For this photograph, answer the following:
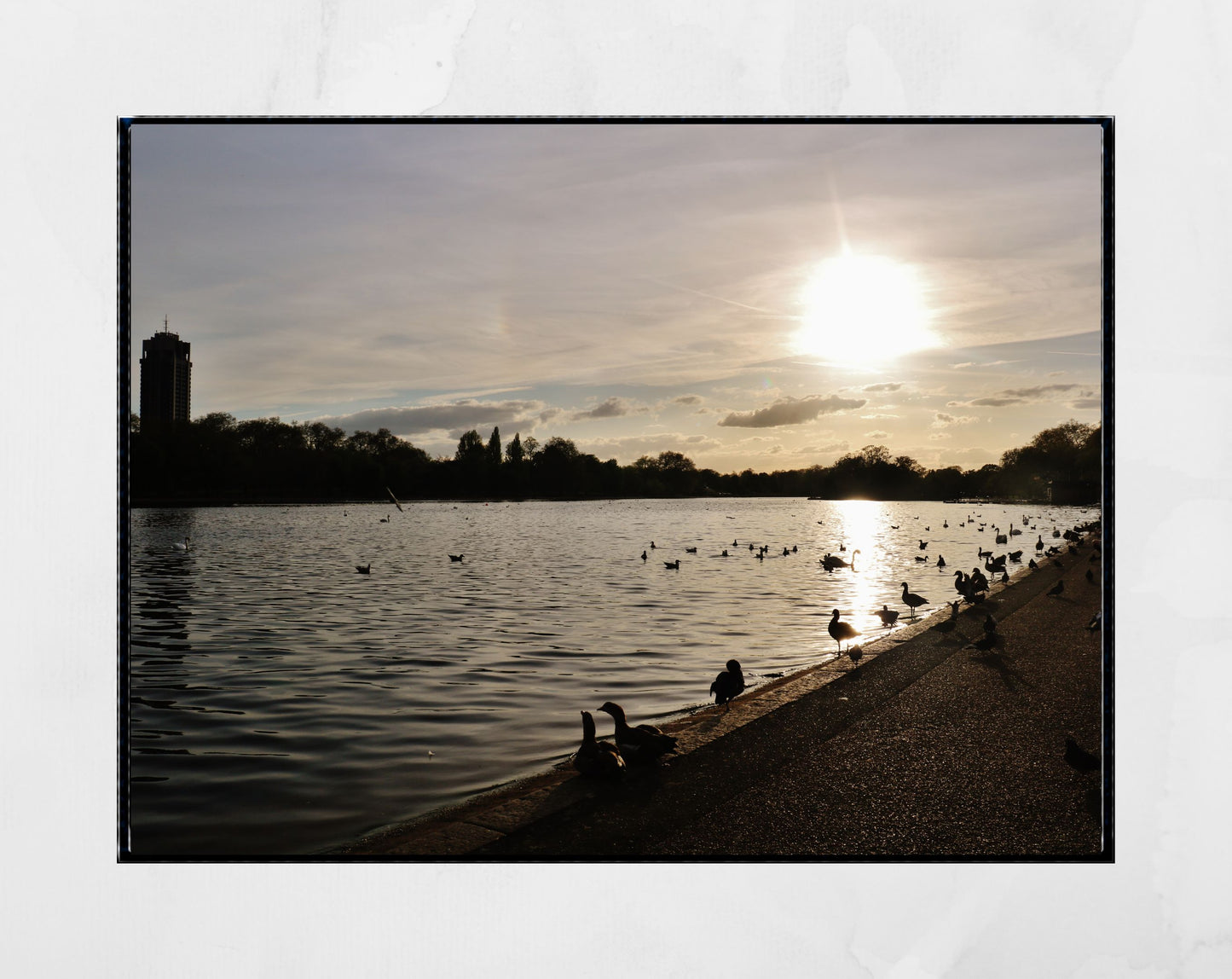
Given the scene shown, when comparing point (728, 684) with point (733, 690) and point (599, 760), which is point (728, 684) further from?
point (599, 760)

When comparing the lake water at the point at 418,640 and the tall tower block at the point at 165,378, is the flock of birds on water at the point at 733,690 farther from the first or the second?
the tall tower block at the point at 165,378

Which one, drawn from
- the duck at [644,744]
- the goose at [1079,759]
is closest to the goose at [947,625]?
the goose at [1079,759]

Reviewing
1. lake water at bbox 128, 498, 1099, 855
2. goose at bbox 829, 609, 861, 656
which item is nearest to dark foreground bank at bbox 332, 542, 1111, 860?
lake water at bbox 128, 498, 1099, 855

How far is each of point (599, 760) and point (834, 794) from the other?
1.01 meters

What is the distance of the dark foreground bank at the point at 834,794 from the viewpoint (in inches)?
116

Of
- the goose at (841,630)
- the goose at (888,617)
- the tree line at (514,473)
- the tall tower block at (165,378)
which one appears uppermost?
the tall tower block at (165,378)

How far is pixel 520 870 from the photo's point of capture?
291cm

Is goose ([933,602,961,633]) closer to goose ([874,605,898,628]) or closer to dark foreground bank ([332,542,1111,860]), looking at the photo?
goose ([874,605,898,628])

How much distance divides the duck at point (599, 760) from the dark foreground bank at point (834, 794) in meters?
0.05
